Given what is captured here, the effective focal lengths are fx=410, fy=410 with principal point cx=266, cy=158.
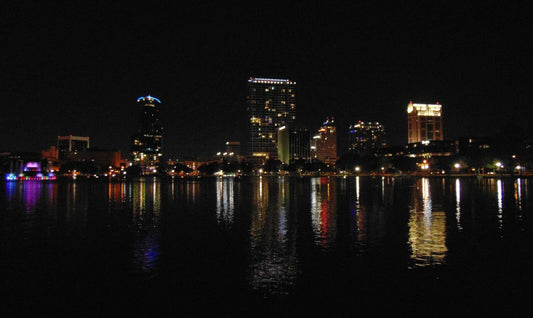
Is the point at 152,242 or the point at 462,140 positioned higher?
the point at 462,140

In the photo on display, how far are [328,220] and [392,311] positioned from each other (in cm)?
1407

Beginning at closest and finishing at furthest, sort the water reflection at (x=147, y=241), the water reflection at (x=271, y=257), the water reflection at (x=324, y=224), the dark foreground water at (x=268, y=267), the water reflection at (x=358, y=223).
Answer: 1. the dark foreground water at (x=268, y=267)
2. the water reflection at (x=271, y=257)
3. the water reflection at (x=147, y=241)
4. the water reflection at (x=324, y=224)
5. the water reflection at (x=358, y=223)

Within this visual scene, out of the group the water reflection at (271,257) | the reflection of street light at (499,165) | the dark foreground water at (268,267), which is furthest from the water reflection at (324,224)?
the reflection of street light at (499,165)

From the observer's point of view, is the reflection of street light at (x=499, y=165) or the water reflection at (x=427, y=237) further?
the reflection of street light at (x=499, y=165)

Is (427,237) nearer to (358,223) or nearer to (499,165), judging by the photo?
(358,223)

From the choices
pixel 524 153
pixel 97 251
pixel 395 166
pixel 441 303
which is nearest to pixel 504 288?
pixel 441 303

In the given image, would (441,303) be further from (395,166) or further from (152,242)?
(395,166)

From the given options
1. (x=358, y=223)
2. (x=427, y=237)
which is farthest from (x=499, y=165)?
(x=427, y=237)

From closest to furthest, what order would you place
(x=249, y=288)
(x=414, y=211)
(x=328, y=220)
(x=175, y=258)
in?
(x=249, y=288) → (x=175, y=258) → (x=328, y=220) → (x=414, y=211)

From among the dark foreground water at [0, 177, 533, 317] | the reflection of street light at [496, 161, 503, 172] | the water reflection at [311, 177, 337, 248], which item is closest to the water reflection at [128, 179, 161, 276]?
the dark foreground water at [0, 177, 533, 317]

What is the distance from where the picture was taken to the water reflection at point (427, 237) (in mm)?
14641

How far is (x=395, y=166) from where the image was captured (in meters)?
163

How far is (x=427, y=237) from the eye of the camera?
60.5ft

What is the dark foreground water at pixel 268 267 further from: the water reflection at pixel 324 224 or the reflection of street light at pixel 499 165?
the reflection of street light at pixel 499 165
